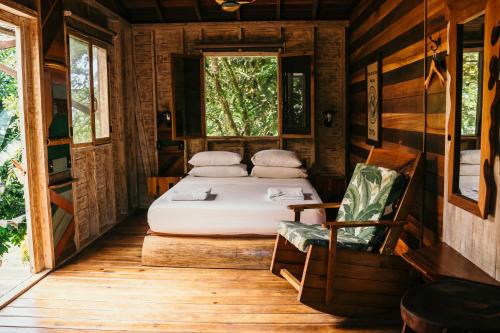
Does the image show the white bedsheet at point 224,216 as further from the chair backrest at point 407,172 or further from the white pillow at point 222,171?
the white pillow at point 222,171

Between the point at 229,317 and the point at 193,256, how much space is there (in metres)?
1.02

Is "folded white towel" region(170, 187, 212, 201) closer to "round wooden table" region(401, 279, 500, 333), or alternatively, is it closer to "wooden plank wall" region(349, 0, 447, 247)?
"wooden plank wall" region(349, 0, 447, 247)

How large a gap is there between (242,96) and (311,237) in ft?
15.6

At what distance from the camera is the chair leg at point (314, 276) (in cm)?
293

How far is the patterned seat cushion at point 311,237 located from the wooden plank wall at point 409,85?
1.74 ft

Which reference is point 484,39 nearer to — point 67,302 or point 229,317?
point 229,317

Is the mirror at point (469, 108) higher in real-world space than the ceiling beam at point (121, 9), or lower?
lower

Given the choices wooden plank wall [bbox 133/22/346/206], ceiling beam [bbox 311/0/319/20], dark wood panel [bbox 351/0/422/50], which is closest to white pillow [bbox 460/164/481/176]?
dark wood panel [bbox 351/0/422/50]

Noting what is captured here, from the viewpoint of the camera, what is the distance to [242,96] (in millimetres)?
7504

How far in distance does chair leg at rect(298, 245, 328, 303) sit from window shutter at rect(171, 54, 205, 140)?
358cm

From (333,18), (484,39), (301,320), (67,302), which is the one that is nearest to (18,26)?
(67,302)

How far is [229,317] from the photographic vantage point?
309 centimetres

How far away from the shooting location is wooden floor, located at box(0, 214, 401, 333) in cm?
296

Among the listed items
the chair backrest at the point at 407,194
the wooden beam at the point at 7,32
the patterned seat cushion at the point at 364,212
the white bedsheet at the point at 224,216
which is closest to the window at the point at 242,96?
the white bedsheet at the point at 224,216
